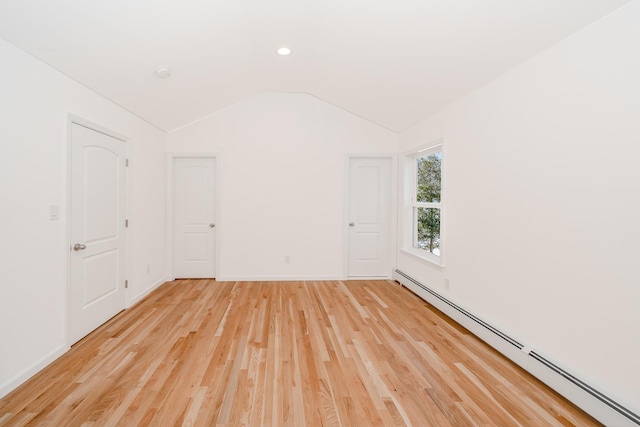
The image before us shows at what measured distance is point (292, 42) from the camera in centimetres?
336

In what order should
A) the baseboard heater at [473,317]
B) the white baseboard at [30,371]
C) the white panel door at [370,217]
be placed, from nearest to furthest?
1. the white baseboard at [30,371]
2. the baseboard heater at [473,317]
3. the white panel door at [370,217]

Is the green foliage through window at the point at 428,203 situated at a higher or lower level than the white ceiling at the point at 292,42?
lower

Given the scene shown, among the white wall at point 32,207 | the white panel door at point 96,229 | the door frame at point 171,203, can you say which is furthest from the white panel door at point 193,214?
the white wall at point 32,207

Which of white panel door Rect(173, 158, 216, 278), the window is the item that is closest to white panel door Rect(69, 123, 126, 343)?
white panel door Rect(173, 158, 216, 278)

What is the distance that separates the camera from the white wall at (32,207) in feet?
6.91

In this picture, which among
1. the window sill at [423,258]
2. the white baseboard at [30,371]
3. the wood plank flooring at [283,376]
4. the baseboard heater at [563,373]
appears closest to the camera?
the baseboard heater at [563,373]

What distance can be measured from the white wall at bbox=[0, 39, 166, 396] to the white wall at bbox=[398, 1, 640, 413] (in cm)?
374

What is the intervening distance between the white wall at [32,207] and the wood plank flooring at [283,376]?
27 cm

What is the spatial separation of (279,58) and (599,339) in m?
3.90

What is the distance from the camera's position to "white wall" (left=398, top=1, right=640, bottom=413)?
1740 mm

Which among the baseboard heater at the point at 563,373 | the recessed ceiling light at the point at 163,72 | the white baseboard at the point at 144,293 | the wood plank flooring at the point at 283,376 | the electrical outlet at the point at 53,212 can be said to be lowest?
the wood plank flooring at the point at 283,376

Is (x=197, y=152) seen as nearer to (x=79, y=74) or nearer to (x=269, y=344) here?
(x=79, y=74)

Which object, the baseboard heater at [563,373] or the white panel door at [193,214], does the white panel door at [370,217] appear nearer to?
the baseboard heater at [563,373]

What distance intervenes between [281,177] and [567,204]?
3768mm
